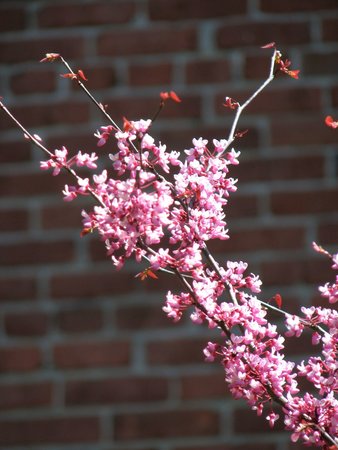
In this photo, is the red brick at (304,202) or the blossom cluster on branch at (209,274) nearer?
the blossom cluster on branch at (209,274)

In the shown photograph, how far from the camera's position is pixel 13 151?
1488mm

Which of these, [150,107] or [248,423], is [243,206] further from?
[248,423]

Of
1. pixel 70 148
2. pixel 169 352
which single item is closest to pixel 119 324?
pixel 169 352

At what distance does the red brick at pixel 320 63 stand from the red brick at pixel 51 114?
15.3 inches

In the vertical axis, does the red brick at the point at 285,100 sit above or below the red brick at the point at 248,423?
above

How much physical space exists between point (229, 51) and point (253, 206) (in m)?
0.28

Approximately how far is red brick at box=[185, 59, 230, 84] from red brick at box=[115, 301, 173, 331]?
1.30ft

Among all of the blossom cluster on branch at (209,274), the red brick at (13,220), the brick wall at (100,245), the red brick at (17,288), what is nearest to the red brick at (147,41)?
the brick wall at (100,245)

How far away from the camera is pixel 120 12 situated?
1480 mm

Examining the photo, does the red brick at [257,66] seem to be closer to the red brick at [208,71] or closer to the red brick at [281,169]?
the red brick at [208,71]

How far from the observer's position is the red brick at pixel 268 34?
1460mm

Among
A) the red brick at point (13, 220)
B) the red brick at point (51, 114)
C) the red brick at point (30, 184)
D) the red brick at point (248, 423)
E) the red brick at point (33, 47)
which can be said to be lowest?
the red brick at point (248, 423)

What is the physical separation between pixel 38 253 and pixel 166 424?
1.20ft

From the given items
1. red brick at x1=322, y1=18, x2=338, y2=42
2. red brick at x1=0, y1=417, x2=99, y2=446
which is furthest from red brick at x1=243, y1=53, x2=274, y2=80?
red brick at x1=0, y1=417, x2=99, y2=446
